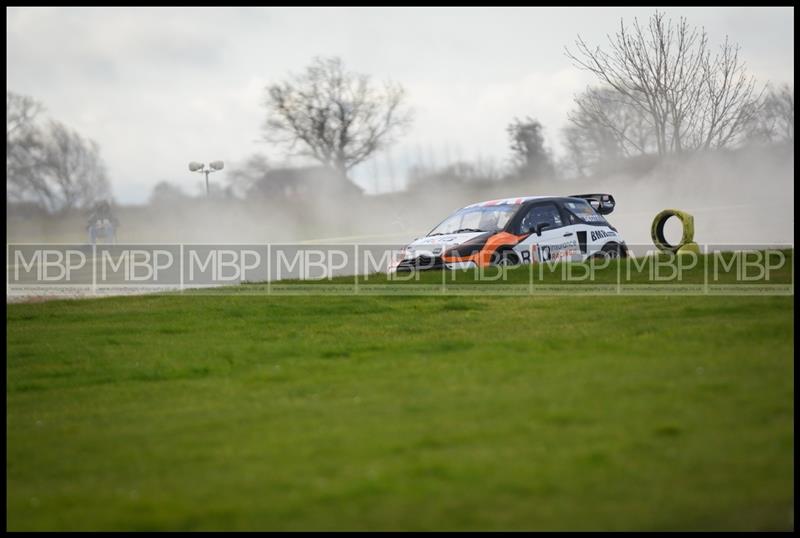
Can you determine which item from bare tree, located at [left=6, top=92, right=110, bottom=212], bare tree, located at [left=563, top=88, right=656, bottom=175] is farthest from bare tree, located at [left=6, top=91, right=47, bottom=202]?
bare tree, located at [left=563, top=88, right=656, bottom=175]

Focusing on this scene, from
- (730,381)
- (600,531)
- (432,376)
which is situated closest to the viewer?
(600,531)

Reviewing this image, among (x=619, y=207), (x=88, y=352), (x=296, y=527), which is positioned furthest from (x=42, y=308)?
(x=619, y=207)

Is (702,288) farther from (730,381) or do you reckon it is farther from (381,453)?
(381,453)

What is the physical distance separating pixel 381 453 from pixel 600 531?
5.32 feet

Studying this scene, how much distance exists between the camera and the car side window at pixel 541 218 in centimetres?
1517

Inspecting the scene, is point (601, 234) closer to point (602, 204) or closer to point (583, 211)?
point (583, 211)

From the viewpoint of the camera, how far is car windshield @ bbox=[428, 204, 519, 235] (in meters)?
15.3

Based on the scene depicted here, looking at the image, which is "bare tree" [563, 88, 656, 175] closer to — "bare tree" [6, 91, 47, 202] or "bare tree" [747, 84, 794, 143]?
"bare tree" [747, 84, 794, 143]

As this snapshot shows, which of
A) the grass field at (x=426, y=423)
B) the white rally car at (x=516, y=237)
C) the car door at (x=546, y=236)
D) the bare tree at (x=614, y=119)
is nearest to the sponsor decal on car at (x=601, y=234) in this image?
the white rally car at (x=516, y=237)

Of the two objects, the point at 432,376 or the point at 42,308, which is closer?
the point at 432,376

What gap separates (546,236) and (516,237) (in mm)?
602

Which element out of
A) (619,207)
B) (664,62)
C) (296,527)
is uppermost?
(664,62)

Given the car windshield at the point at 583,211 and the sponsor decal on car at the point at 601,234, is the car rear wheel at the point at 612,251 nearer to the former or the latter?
the sponsor decal on car at the point at 601,234

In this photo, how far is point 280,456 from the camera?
18.0 ft
